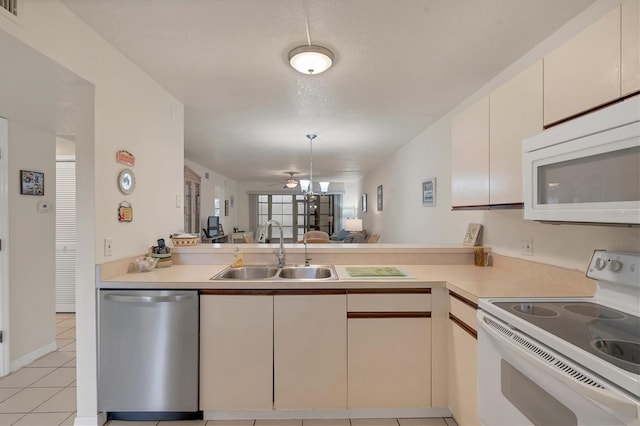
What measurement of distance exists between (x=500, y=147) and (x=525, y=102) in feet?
0.85

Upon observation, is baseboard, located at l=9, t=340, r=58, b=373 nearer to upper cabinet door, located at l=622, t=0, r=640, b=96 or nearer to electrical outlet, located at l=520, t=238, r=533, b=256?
electrical outlet, located at l=520, t=238, r=533, b=256

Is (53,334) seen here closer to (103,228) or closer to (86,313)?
(86,313)

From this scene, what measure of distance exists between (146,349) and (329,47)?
6.99 ft

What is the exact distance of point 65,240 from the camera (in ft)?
12.3

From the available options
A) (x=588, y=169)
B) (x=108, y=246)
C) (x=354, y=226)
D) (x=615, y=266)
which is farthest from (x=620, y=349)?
(x=354, y=226)

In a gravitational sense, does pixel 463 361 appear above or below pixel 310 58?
below

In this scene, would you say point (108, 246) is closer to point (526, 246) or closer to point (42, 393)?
point (42, 393)

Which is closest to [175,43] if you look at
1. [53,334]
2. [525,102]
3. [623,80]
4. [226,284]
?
[226,284]

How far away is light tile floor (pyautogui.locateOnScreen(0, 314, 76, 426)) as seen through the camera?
1.86m

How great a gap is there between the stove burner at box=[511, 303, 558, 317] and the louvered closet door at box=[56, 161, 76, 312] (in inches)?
182

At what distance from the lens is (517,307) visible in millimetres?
1298

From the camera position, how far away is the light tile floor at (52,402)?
179 centimetres

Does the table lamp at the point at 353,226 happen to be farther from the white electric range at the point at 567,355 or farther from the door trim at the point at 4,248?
the door trim at the point at 4,248

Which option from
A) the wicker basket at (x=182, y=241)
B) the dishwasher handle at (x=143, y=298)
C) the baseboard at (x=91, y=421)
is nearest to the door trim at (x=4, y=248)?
the baseboard at (x=91, y=421)
